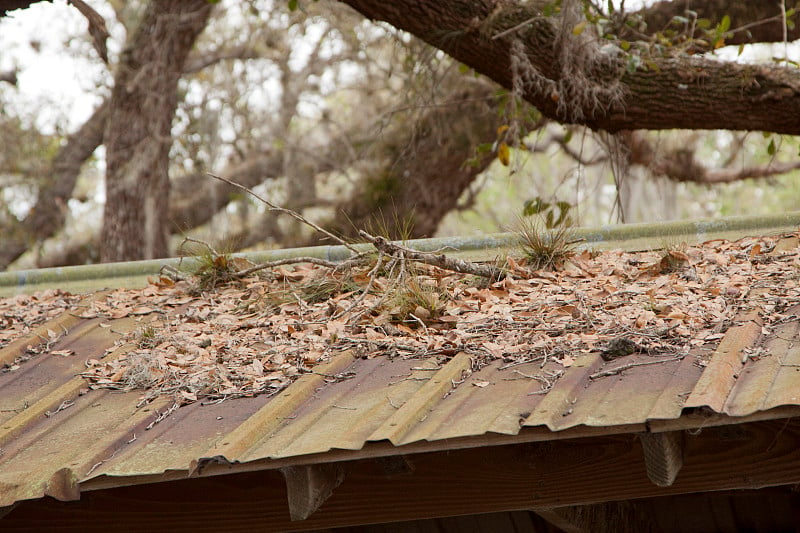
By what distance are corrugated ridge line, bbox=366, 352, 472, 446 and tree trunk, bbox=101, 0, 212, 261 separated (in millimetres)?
7682

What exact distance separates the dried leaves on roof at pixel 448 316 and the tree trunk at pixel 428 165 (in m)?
5.04

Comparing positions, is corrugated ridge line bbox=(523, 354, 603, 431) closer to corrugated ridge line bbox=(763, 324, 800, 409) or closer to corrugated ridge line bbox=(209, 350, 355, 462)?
corrugated ridge line bbox=(763, 324, 800, 409)

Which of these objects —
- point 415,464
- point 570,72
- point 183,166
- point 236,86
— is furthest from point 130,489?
point 236,86

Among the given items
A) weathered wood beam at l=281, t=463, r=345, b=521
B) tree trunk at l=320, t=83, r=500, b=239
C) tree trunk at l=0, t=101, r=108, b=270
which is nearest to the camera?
weathered wood beam at l=281, t=463, r=345, b=521

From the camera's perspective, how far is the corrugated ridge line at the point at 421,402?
2457 mm

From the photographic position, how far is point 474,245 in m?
4.98

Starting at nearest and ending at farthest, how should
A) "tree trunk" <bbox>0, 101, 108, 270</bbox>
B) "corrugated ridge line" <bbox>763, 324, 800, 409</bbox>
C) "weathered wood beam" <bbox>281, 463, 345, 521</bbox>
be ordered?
"corrugated ridge line" <bbox>763, 324, 800, 409</bbox> < "weathered wood beam" <bbox>281, 463, 345, 521</bbox> < "tree trunk" <bbox>0, 101, 108, 270</bbox>

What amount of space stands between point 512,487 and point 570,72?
13.5 feet

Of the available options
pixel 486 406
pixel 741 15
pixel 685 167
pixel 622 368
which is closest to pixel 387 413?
pixel 486 406

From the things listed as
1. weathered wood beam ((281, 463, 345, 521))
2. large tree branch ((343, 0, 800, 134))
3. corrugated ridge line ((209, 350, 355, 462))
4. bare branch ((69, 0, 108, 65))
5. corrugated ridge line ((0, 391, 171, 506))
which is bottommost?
weathered wood beam ((281, 463, 345, 521))

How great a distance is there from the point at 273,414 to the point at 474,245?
238 centimetres

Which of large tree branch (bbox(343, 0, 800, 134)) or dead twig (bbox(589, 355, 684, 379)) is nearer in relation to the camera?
dead twig (bbox(589, 355, 684, 379))

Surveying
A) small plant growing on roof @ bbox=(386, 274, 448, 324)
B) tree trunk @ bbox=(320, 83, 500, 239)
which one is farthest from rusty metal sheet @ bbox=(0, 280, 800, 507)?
tree trunk @ bbox=(320, 83, 500, 239)

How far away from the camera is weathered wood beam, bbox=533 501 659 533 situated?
9.50 ft
